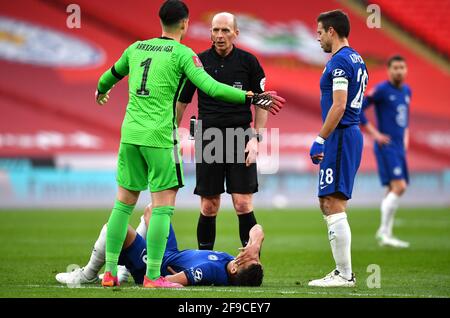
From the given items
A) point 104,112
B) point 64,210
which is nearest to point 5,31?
point 104,112

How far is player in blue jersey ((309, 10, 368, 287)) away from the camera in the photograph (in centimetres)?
731

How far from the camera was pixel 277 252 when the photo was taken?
35.9ft

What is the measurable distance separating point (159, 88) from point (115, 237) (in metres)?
1.21

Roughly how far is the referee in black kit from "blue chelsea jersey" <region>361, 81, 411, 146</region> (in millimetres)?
4673

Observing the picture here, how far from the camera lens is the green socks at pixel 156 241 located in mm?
6762

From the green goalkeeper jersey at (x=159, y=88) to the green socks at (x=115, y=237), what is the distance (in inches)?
23.4

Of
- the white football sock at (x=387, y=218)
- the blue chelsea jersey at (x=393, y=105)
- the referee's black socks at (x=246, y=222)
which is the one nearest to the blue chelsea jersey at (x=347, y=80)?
the referee's black socks at (x=246, y=222)

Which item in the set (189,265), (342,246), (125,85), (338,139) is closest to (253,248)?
(189,265)

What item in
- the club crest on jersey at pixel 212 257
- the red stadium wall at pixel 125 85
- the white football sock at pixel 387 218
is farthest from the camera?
the red stadium wall at pixel 125 85

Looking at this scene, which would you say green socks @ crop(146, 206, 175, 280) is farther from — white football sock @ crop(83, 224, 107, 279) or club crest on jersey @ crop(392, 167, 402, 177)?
club crest on jersey @ crop(392, 167, 402, 177)

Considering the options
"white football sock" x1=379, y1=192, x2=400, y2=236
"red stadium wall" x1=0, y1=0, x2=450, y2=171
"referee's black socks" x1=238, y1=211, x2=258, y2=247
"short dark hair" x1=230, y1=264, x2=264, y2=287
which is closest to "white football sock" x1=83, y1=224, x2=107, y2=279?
"short dark hair" x1=230, y1=264, x2=264, y2=287

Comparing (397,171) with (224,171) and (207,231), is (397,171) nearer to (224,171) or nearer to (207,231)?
(224,171)

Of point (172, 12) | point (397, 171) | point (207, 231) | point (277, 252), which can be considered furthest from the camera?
point (397, 171)

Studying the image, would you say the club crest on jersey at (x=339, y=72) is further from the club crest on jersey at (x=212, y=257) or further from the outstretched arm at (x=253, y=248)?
the club crest on jersey at (x=212, y=257)
